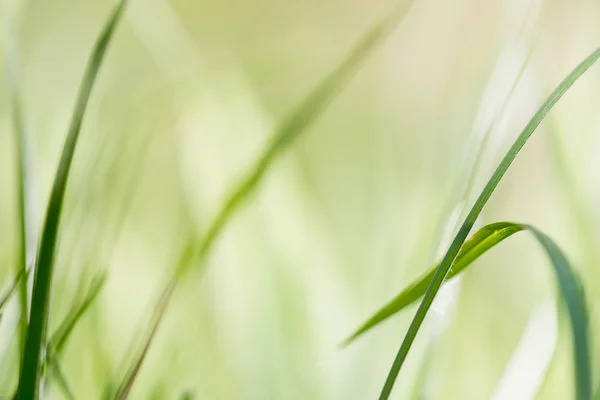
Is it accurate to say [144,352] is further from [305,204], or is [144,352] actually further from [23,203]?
[305,204]

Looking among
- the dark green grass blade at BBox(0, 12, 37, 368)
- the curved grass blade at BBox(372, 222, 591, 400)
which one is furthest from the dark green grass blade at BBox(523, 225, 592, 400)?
the dark green grass blade at BBox(0, 12, 37, 368)

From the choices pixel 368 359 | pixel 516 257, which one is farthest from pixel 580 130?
pixel 368 359

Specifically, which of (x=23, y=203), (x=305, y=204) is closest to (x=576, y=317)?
(x=23, y=203)

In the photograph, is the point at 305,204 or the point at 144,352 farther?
the point at 305,204

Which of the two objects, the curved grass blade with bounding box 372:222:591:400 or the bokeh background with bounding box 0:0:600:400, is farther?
the bokeh background with bounding box 0:0:600:400

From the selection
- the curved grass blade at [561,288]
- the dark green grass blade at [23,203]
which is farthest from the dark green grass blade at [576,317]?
the dark green grass blade at [23,203]

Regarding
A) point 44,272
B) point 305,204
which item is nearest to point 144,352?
point 44,272

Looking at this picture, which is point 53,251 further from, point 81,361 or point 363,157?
point 363,157

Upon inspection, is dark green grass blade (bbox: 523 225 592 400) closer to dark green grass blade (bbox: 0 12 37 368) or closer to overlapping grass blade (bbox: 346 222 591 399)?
overlapping grass blade (bbox: 346 222 591 399)

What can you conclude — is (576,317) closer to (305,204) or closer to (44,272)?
(44,272)

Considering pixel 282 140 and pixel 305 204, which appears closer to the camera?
pixel 282 140
